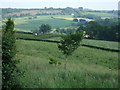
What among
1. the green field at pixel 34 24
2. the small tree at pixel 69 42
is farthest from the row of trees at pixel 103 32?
the small tree at pixel 69 42

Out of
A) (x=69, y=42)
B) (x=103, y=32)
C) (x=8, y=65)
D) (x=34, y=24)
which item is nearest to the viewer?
(x=8, y=65)

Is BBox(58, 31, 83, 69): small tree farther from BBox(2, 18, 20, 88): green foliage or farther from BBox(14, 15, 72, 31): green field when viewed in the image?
BBox(14, 15, 72, 31): green field

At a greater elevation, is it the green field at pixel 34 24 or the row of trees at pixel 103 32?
the green field at pixel 34 24

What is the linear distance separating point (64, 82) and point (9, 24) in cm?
1147

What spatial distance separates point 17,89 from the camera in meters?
5.48

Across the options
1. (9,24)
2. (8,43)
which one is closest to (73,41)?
(9,24)

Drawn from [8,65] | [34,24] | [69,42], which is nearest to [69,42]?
[69,42]

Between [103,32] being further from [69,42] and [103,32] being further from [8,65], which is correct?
[8,65]

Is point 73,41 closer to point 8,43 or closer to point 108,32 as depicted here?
point 8,43

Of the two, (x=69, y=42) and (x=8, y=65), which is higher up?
(x=8, y=65)

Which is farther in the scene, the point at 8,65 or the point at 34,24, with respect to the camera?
the point at 34,24

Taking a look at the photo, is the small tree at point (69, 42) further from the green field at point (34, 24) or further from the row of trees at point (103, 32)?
the green field at point (34, 24)

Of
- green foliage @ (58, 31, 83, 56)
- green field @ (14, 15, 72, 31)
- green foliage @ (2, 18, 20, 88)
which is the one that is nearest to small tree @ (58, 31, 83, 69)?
green foliage @ (58, 31, 83, 56)

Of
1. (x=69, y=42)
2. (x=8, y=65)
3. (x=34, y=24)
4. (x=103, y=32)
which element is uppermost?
(x=34, y=24)
